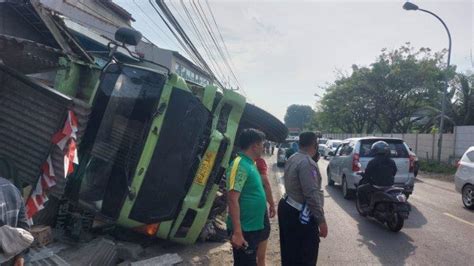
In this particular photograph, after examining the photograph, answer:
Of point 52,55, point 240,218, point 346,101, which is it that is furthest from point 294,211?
point 346,101

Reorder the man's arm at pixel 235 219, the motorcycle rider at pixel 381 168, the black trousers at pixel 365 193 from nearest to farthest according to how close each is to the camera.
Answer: the man's arm at pixel 235 219, the motorcycle rider at pixel 381 168, the black trousers at pixel 365 193

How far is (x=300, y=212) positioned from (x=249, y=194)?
2.08ft

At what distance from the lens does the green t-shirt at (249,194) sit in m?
3.65

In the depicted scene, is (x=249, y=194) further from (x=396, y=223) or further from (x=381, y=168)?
(x=396, y=223)

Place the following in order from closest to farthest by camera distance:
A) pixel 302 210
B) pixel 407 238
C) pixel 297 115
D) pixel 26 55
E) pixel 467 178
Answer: pixel 26 55
pixel 302 210
pixel 407 238
pixel 467 178
pixel 297 115

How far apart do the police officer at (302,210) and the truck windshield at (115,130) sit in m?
2.01

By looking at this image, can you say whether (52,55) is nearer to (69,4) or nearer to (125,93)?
(125,93)

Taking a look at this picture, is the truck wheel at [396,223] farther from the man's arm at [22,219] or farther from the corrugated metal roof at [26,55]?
the man's arm at [22,219]

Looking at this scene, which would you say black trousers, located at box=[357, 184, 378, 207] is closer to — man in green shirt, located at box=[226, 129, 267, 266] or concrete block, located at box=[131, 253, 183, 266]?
concrete block, located at box=[131, 253, 183, 266]

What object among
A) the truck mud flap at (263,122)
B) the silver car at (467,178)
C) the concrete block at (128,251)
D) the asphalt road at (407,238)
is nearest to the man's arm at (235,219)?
the concrete block at (128,251)

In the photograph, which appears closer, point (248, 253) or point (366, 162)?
point (248, 253)

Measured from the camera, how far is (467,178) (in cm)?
959

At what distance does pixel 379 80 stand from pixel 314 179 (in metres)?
28.7

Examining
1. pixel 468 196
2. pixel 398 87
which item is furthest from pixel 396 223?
pixel 398 87
